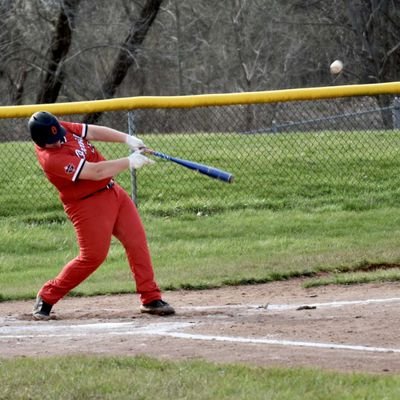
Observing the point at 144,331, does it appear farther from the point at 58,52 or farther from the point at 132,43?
the point at 132,43

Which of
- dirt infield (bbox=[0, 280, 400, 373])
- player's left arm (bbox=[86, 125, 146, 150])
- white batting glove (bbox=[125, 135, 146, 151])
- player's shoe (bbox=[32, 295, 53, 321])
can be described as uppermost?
player's left arm (bbox=[86, 125, 146, 150])

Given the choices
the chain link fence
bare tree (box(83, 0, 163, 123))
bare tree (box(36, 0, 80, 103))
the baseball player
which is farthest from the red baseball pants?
bare tree (box(83, 0, 163, 123))

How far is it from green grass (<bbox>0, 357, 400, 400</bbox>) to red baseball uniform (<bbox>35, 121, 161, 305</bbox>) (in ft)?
6.75

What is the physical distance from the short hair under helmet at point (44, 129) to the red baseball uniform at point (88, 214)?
0.10 m

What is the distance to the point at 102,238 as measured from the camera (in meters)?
8.32

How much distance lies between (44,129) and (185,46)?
32.7 m

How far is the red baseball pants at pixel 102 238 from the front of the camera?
8281mm

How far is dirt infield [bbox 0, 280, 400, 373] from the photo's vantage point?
22.0 feet

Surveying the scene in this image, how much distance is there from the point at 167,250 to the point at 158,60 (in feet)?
73.9

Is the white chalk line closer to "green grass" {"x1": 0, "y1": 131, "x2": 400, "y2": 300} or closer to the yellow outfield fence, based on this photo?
"green grass" {"x1": 0, "y1": 131, "x2": 400, "y2": 300}

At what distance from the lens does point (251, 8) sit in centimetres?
4100

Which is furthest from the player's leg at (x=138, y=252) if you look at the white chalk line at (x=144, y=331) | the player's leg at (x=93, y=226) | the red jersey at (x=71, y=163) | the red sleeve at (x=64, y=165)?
the red sleeve at (x=64, y=165)

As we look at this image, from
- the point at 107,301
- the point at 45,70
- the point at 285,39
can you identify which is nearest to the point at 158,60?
the point at 45,70

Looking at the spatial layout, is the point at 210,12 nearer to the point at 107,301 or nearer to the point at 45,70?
the point at 45,70
